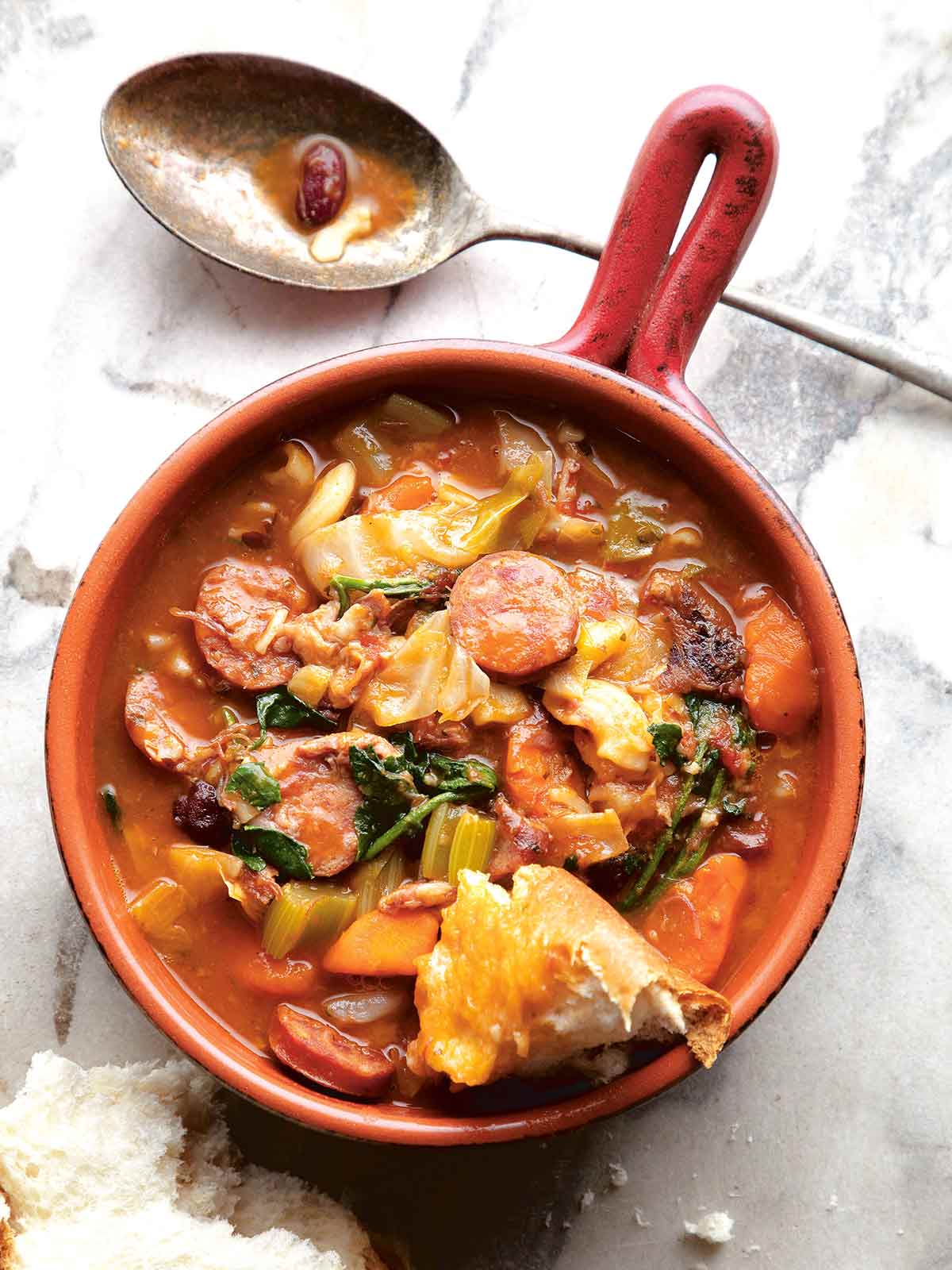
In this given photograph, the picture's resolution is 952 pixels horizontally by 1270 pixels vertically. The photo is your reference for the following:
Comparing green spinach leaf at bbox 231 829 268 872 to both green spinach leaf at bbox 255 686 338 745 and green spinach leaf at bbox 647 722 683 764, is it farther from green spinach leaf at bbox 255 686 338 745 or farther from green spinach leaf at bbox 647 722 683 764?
green spinach leaf at bbox 647 722 683 764

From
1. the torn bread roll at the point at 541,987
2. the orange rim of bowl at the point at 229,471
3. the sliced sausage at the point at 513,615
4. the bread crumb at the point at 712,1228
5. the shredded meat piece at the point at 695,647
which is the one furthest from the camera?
the bread crumb at the point at 712,1228

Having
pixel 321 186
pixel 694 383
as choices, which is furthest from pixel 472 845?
pixel 321 186

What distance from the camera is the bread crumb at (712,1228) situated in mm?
3371

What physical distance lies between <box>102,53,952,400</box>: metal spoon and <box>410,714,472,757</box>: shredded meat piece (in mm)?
1338

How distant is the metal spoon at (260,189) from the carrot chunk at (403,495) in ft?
2.50

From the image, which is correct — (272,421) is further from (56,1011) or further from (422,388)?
(56,1011)

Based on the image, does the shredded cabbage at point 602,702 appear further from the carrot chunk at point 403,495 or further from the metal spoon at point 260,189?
the metal spoon at point 260,189

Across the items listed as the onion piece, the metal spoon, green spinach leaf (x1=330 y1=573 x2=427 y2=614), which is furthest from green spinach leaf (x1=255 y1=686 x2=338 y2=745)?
the metal spoon

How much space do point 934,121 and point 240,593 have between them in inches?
96.8

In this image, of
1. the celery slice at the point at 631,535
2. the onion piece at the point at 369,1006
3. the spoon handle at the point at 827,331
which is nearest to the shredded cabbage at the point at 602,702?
the celery slice at the point at 631,535

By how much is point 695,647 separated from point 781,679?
21 centimetres

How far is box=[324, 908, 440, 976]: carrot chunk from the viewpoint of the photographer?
2.80 meters

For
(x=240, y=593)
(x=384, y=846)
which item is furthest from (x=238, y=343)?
(x=384, y=846)

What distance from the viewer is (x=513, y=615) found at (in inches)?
112
